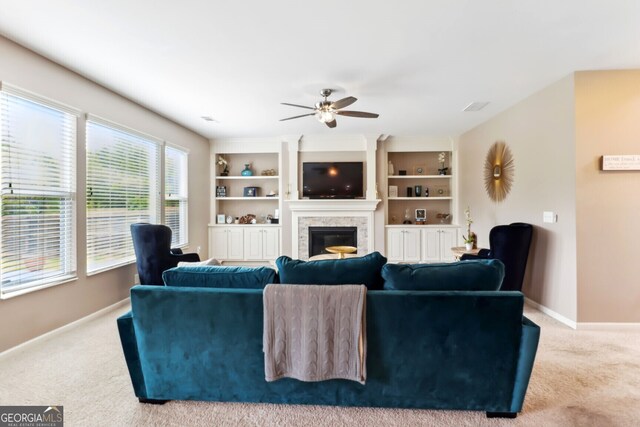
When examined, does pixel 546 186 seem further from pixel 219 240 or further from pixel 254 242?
pixel 219 240

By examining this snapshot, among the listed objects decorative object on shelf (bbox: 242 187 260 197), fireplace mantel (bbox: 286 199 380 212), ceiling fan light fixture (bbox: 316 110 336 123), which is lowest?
fireplace mantel (bbox: 286 199 380 212)

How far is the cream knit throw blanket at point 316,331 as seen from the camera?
169 cm

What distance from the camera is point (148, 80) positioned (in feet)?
10.8

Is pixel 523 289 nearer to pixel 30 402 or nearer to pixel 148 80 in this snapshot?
pixel 30 402

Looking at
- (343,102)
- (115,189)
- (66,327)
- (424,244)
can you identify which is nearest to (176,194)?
(115,189)

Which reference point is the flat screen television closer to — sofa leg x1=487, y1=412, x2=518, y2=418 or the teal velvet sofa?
the teal velvet sofa

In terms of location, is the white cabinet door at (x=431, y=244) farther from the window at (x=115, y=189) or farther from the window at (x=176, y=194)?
the window at (x=115, y=189)

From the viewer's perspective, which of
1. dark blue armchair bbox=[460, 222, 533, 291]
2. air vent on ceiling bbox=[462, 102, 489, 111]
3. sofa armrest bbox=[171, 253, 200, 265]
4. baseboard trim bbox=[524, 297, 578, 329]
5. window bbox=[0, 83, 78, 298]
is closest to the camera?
window bbox=[0, 83, 78, 298]

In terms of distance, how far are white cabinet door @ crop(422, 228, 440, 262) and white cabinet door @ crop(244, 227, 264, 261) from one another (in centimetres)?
319

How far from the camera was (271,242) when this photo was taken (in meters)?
6.16

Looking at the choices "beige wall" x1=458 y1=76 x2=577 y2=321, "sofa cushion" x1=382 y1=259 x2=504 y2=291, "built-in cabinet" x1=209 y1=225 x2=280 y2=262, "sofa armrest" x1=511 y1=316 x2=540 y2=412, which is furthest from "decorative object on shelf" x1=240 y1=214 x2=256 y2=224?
"sofa armrest" x1=511 y1=316 x2=540 y2=412

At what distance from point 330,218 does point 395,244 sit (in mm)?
1357

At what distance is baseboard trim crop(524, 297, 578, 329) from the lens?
3.09m

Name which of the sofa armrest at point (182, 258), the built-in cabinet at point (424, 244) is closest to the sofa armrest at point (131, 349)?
the sofa armrest at point (182, 258)
